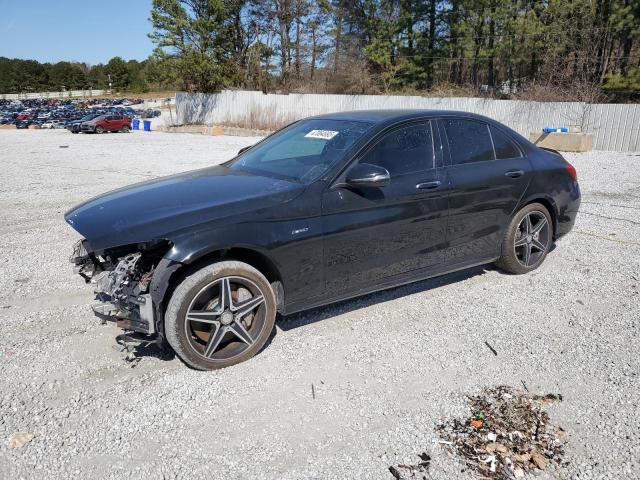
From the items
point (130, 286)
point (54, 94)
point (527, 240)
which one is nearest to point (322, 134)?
point (130, 286)

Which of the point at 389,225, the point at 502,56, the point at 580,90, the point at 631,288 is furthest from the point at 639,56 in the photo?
the point at 389,225

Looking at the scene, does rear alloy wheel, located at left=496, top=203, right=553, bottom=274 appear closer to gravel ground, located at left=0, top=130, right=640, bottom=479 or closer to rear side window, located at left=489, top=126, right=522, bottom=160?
gravel ground, located at left=0, top=130, right=640, bottom=479

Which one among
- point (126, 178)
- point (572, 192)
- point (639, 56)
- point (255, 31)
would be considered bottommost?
point (126, 178)

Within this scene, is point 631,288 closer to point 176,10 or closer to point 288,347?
point 288,347

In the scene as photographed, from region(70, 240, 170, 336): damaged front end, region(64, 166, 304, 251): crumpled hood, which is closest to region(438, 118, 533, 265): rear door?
region(64, 166, 304, 251): crumpled hood

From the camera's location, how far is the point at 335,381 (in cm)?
339

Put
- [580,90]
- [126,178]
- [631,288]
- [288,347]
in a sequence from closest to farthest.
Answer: [288,347], [631,288], [126,178], [580,90]

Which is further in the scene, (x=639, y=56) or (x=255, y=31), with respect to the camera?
(x=255, y=31)

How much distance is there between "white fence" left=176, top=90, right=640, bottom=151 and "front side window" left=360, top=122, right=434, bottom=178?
19.0 meters

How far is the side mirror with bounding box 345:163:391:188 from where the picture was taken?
3703mm

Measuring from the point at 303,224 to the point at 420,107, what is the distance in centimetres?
2647

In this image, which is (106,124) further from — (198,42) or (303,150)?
(303,150)

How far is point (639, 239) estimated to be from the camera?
21.5ft

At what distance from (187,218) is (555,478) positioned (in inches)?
101
